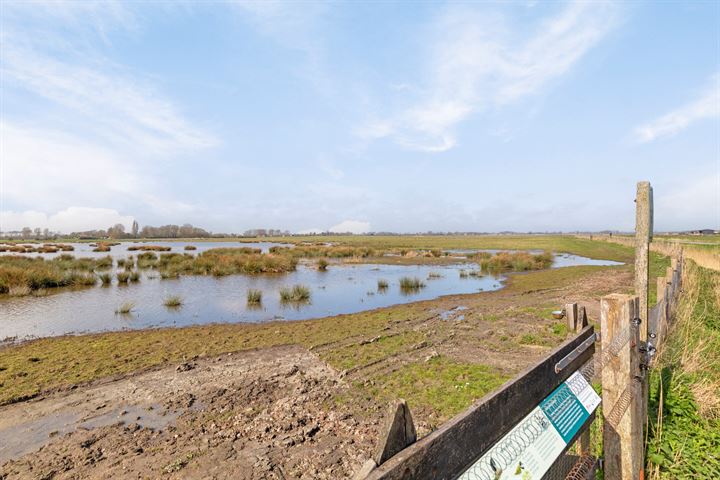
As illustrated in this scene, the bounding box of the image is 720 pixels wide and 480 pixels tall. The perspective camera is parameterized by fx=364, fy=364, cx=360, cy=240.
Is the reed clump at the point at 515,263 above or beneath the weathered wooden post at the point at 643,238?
beneath

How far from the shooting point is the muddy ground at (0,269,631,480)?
14.8 ft

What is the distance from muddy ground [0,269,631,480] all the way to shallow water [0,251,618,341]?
6.42 meters

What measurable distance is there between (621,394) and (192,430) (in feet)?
17.8

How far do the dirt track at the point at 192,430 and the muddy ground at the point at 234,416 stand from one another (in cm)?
2

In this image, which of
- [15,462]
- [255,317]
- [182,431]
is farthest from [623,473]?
[255,317]

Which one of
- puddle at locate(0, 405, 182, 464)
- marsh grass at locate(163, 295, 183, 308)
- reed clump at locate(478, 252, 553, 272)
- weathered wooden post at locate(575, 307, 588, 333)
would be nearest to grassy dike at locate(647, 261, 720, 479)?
weathered wooden post at locate(575, 307, 588, 333)

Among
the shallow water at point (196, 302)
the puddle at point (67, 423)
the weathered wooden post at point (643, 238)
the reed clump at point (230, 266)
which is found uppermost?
the weathered wooden post at point (643, 238)

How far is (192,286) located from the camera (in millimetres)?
22672

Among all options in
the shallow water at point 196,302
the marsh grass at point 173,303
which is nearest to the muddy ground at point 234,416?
the shallow water at point 196,302

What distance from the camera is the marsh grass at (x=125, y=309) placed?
49.9 ft

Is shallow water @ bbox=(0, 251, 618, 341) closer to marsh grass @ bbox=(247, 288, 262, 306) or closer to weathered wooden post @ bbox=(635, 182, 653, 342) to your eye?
marsh grass @ bbox=(247, 288, 262, 306)

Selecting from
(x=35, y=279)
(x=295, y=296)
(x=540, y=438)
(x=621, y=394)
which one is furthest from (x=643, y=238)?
(x=35, y=279)

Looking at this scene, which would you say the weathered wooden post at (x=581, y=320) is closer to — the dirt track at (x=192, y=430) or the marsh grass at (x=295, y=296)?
the dirt track at (x=192, y=430)

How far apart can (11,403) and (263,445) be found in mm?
5428
